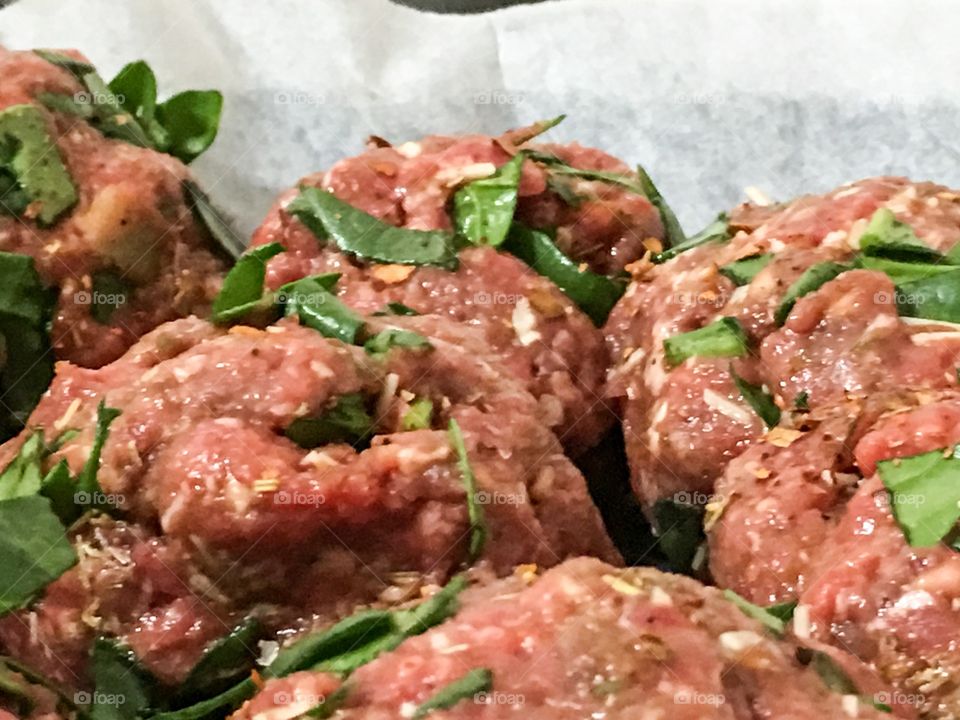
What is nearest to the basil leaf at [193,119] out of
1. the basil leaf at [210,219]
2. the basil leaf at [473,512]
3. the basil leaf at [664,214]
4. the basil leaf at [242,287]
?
the basil leaf at [210,219]

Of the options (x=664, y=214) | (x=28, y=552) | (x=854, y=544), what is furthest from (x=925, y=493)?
(x=28, y=552)

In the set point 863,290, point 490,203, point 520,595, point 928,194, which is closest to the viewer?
point 520,595

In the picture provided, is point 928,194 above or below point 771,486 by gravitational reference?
above

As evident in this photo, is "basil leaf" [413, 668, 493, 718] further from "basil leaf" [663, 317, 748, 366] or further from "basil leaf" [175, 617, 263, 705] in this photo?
"basil leaf" [663, 317, 748, 366]

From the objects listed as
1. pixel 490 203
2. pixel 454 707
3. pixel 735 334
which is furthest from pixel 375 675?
pixel 490 203

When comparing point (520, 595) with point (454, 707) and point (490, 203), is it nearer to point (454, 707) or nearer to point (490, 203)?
point (454, 707)

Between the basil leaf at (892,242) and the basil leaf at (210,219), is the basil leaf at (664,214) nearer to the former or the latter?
the basil leaf at (892,242)

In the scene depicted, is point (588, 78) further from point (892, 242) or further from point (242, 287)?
point (242, 287)
